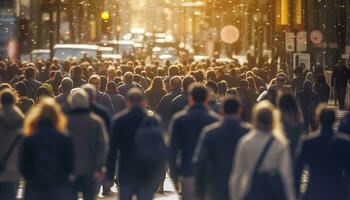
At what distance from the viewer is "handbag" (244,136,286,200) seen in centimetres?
1039

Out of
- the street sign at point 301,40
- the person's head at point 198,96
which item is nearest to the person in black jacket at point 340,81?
the street sign at point 301,40

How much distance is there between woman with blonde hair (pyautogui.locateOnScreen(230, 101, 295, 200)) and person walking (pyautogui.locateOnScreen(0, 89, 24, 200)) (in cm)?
372

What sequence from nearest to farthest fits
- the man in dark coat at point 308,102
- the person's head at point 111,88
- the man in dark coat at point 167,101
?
the man in dark coat at point 167,101 < the person's head at point 111,88 < the man in dark coat at point 308,102

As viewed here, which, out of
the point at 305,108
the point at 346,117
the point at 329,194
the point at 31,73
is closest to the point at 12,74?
the point at 31,73

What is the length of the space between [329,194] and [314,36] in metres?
31.8

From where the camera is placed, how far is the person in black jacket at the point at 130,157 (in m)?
13.0

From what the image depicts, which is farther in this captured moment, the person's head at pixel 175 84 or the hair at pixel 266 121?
the person's head at pixel 175 84

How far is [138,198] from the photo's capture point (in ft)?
43.0

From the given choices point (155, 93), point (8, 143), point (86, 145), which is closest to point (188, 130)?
point (86, 145)

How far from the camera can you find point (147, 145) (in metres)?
12.9

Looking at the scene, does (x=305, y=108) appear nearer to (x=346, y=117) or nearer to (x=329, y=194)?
(x=346, y=117)

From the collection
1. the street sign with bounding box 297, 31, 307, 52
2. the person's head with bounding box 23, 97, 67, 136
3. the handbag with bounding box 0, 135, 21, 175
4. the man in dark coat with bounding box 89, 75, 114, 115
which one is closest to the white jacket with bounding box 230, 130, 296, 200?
the person's head with bounding box 23, 97, 67, 136

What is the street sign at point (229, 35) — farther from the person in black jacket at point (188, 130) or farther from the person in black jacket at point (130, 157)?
the person in black jacket at point (130, 157)

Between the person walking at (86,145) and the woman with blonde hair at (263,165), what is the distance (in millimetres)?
2898
